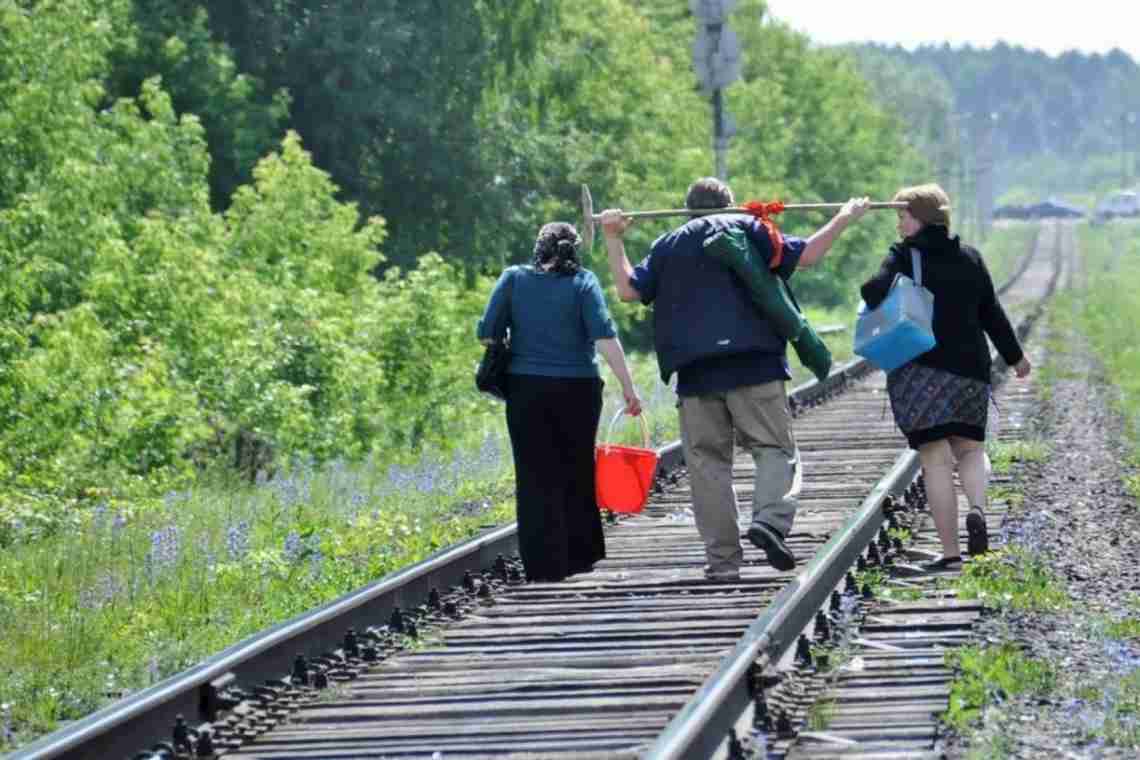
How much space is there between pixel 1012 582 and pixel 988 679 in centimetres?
264

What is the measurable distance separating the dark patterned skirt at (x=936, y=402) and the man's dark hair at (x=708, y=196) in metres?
1.24

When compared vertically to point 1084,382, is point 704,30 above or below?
above

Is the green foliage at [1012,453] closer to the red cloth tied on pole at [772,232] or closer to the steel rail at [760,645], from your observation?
the steel rail at [760,645]

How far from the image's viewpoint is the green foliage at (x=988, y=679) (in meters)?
7.31

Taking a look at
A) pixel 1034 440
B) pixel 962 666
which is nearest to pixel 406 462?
pixel 1034 440

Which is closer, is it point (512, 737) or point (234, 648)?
point (512, 737)

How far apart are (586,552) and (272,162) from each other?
19.9 m

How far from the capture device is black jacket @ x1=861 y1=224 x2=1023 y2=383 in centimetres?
1118

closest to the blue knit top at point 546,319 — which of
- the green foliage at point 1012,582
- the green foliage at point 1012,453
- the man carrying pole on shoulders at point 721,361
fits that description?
the man carrying pole on shoulders at point 721,361

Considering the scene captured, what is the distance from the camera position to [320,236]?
3000 centimetres

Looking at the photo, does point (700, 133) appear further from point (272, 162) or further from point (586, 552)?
point (586, 552)

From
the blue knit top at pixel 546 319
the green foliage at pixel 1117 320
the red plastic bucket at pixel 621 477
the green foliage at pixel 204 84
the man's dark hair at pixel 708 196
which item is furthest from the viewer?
the green foliage at pixel 204 84

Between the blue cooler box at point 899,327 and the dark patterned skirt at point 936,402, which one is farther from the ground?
the blue cooler box at point 899,327

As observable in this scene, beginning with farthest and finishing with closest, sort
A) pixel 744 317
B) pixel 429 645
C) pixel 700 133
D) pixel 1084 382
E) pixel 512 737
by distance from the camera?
pixel 700 133 < pixel 1084 382 < pixel 744 317 < pixel 429 645 < pixel 512 737
